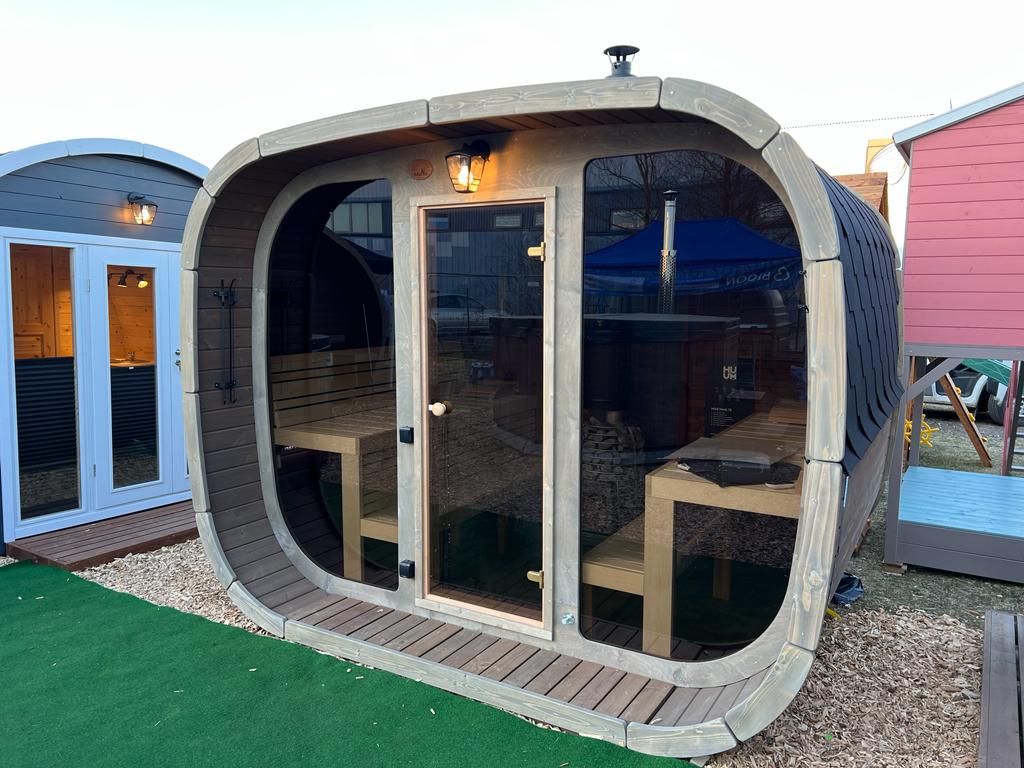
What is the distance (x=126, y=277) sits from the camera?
5.47 metres

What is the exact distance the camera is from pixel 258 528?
157 inches

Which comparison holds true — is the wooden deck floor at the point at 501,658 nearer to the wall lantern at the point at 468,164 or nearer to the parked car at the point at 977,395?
the wall lantern at the point at 468,164

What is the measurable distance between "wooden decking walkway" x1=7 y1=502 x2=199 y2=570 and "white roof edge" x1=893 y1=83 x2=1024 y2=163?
5254 millimetres

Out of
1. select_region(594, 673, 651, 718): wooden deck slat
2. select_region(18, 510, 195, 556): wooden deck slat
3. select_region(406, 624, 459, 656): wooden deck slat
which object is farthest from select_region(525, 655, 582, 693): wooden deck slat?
select_region(18, 510, 195, 556): wooden deck slat

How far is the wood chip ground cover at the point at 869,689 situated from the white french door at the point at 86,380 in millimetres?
959

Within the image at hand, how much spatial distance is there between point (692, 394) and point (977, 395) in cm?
1046

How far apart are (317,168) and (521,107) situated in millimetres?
1407

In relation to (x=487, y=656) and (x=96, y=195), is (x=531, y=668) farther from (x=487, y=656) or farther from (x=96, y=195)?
(x=96, y=195)

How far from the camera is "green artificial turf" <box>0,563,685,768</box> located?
8.77 ft

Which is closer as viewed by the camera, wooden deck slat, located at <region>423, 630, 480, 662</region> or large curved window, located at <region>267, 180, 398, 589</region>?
wooden deck slat, located at <region>423, 630, 480, 662</region>

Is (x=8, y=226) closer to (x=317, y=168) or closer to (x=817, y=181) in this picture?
(x=317, y=168)

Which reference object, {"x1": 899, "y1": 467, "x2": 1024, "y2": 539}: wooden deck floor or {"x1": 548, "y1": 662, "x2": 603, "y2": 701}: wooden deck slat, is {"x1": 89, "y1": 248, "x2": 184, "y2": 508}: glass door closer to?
{"x1": 548, "y1": 662, "x2": 603, "y2": 701}: wooden deck slat

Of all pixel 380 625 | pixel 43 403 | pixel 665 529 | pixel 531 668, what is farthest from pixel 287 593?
pixel 43 403

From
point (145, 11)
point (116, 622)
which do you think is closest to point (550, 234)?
point (116, 622)
